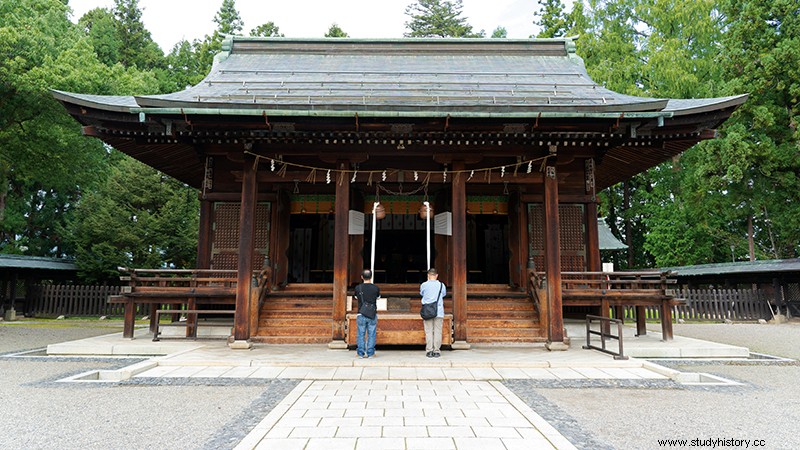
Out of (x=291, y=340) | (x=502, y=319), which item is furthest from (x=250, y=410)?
(x=502, y=319)

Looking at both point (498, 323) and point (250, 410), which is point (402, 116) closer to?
point (498, 323)

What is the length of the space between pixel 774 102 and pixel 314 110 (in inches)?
886

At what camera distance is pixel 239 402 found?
5359 mm

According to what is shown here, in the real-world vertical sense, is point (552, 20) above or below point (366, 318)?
above

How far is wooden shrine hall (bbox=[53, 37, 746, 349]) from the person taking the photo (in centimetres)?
849

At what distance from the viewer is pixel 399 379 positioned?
648cm

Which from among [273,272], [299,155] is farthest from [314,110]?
[273,272]

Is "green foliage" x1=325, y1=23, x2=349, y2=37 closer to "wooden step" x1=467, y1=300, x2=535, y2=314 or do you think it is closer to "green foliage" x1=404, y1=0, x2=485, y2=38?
"green foliage" x1=404, y1=0, x2=485, y2=38

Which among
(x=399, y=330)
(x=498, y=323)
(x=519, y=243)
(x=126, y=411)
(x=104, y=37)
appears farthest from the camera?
(x=104, y=37)

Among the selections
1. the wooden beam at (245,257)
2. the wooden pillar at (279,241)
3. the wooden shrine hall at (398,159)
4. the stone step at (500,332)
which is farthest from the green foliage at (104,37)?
the stone step at (500,332)

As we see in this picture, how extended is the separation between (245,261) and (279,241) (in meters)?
2.82

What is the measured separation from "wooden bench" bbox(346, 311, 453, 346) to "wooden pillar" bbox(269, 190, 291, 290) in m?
3.77

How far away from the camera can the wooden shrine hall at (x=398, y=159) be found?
8.49 m

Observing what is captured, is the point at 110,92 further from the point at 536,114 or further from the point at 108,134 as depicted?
the point at 536,114
